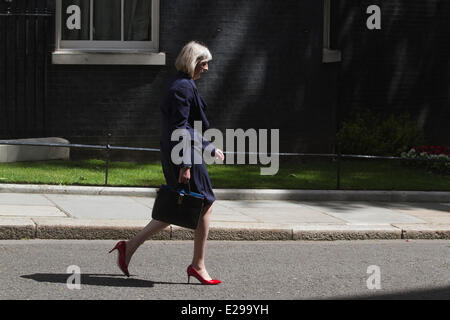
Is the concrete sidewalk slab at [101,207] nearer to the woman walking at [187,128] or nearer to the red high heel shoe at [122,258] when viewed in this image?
the red high heel shoe at [122,258]

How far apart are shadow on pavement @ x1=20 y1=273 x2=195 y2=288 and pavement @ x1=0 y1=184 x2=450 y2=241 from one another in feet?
5.20

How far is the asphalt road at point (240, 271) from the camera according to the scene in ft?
20.8

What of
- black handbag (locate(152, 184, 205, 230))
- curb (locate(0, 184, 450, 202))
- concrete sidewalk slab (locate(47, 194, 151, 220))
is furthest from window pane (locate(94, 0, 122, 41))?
black handbag (locate(152, 184, 205, 230))

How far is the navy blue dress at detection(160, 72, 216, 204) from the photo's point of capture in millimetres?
6359

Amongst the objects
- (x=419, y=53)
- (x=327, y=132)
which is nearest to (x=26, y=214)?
(x=327, y=132)

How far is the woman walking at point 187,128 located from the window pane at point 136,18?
736 cm

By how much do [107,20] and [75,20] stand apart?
0.56m

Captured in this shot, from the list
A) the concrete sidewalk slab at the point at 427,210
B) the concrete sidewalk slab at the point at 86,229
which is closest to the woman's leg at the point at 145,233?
the concrete sidewalk slab at the point at 86,229

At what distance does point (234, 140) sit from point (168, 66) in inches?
68.2

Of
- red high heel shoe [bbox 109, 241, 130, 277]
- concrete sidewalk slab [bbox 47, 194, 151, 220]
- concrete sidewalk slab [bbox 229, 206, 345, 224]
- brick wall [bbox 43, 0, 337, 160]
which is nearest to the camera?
red high heel shoe [bbox 109, 241, 130, 277]

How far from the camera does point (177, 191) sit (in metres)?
6.45

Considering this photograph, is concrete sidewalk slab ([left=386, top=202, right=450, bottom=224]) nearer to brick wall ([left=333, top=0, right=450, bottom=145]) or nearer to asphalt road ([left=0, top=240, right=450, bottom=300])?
asphalt road ([left=0, top=240, right=450, bottom=300])

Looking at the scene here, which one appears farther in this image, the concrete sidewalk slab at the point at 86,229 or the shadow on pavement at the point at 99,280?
the concrete sidewalk slab at the point at 86,229
